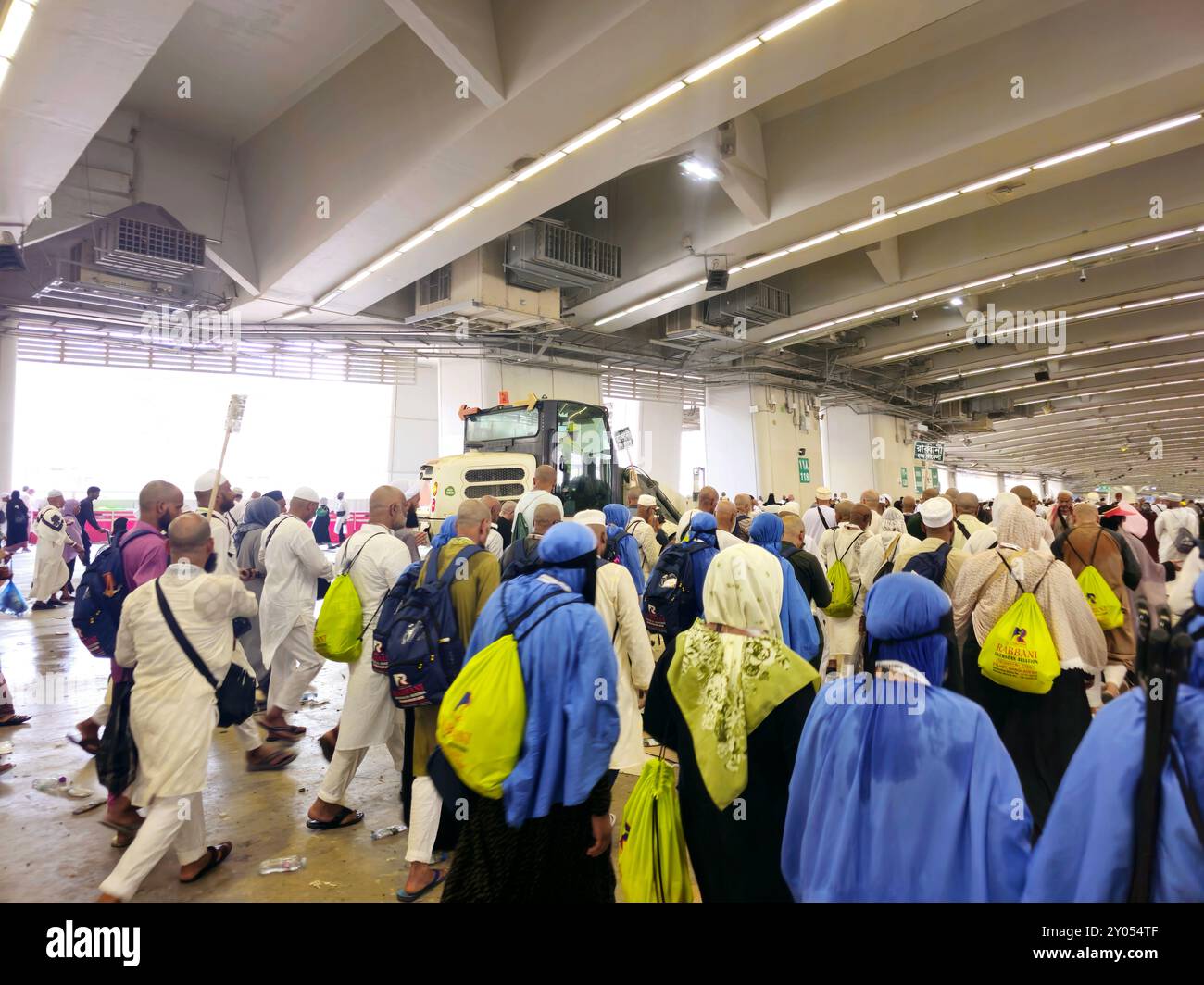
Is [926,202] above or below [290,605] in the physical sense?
above

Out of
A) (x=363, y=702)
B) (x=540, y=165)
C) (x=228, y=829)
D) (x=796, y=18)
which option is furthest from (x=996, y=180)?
(x=228, y=829)

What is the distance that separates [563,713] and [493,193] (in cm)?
728

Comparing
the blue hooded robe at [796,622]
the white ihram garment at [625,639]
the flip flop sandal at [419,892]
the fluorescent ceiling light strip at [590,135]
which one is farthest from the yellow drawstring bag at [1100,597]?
the fluorescent ceiling light strip at [590,135]

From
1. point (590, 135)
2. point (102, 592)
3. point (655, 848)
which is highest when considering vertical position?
point (590, 135)

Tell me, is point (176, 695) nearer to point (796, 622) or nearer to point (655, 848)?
point (655, 848)

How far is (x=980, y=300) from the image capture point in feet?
43.9

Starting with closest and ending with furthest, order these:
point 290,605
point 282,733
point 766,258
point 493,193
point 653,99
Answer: point 290,605 < point 282,733 < point 653,99 < point 493,193 < point 766,258

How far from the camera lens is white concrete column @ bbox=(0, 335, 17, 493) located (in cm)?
1027

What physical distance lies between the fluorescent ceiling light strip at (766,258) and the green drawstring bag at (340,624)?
8.59 m

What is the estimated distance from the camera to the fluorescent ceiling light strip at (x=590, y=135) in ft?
20.8

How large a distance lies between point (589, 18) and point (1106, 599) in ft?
19.2

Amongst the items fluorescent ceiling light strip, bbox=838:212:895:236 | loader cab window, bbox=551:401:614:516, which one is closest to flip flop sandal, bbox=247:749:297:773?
loader cab window, bbox=551:401:614:516

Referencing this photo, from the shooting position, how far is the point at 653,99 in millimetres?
5941
